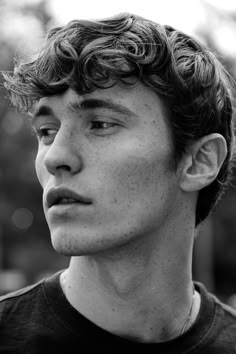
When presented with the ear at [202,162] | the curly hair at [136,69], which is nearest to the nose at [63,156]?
→ the curly hair at [136,69]

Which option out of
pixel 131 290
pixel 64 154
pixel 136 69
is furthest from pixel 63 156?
Answer: pixel 131 290

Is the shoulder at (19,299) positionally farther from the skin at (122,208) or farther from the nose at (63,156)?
the nose at (63,156)

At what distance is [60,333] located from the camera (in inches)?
137

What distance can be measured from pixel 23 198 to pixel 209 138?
37.3 metres

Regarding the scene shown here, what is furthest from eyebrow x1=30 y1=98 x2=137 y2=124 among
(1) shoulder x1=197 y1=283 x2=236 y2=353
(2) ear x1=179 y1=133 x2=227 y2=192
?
(1) shoulder x1=197 y1=283 x2=236 y2=353

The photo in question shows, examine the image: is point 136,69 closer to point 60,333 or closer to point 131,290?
point 131,290

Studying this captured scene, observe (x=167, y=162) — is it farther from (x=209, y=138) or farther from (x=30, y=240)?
(x=30, y=240)

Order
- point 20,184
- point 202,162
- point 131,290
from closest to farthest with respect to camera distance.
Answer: point 131,290
point 202,162
point 20,184

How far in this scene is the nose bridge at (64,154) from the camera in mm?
3354

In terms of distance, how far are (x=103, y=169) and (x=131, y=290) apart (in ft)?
2.29

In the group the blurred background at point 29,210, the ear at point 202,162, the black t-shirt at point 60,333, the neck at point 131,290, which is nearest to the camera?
the black t-shirt at point 60,333

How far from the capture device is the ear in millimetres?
3695

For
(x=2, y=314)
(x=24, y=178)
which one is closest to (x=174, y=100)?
(x=2, y=314)

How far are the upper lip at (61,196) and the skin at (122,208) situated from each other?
0.03 metres
